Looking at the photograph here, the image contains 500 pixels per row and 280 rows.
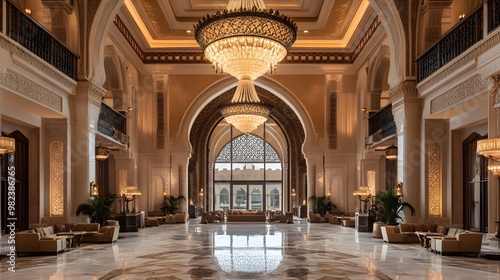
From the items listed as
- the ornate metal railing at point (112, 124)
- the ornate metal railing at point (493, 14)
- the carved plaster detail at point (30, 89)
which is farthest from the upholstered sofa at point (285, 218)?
the ornate metal railing at point (493, 14)

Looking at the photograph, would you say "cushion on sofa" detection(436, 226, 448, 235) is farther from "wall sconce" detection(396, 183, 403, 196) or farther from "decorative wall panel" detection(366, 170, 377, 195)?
"decorative wall panel" detection(366, 170, 377, 195)

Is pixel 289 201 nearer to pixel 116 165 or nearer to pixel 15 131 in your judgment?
pixel 116 165

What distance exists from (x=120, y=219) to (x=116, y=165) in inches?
148

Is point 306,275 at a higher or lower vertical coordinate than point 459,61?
lower

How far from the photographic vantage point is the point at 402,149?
44.1 feet

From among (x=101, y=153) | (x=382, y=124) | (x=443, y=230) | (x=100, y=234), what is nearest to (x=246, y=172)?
(x=382, y=124)

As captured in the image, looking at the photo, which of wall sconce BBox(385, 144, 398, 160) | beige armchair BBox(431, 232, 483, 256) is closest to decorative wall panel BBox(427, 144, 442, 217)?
beige armchair BBox(431, 232, 483, 256)

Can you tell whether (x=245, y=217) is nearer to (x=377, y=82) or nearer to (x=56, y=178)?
(x=377, y=82)

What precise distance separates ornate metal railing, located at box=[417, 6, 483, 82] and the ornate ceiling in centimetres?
406

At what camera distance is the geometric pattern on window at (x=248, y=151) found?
108ft

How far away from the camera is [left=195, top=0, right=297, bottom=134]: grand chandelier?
1073cm

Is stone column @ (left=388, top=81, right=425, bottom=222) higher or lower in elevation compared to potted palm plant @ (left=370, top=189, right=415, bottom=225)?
higher

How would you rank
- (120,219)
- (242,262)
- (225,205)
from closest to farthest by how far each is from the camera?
(242,262) < (120,219) < (225,205)

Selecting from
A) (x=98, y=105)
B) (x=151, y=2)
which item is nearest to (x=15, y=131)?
(x=98, y=105)
